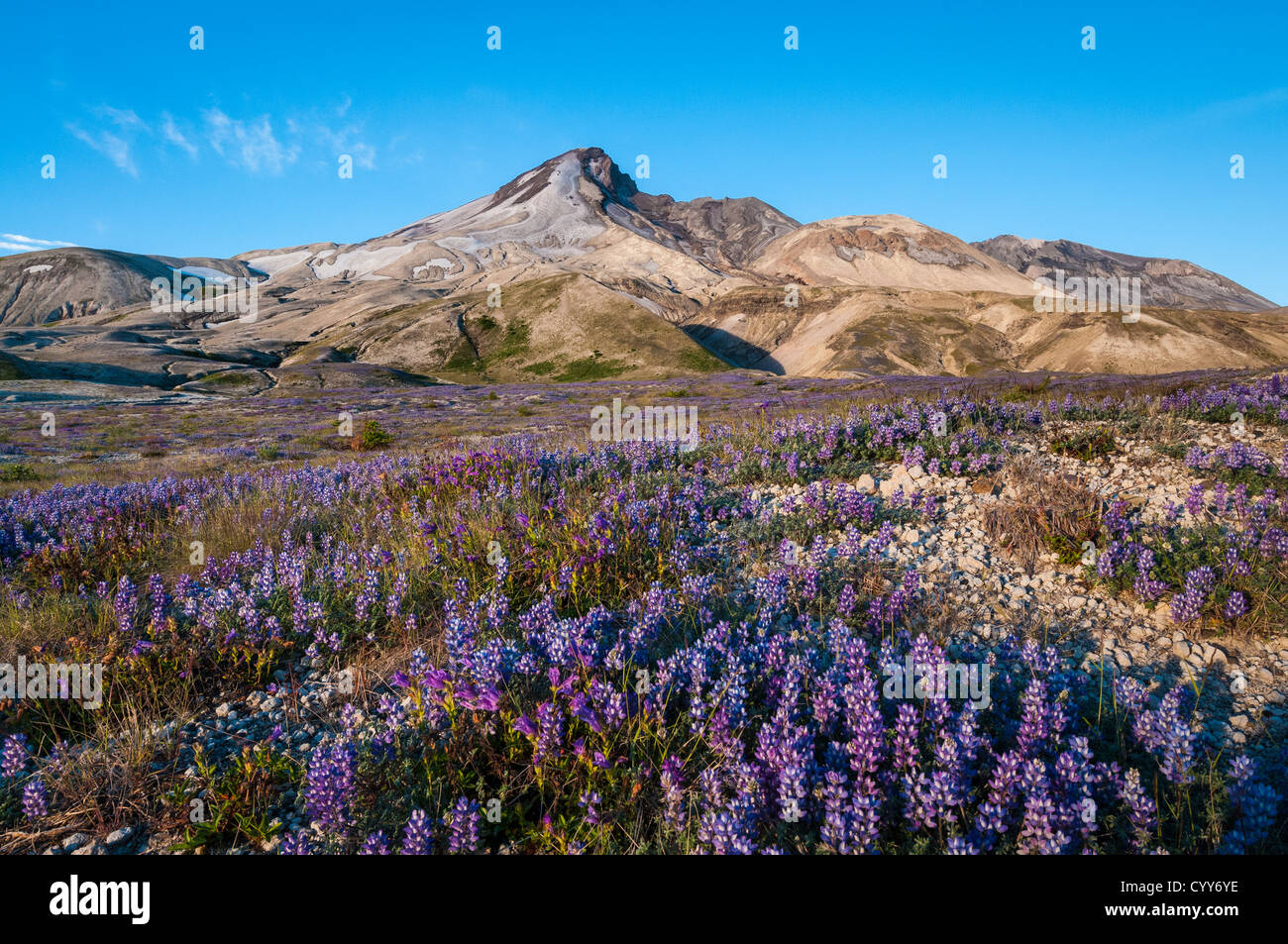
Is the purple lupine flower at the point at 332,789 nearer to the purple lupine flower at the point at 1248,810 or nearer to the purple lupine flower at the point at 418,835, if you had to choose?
the purple lupine flower at the point at 418,835

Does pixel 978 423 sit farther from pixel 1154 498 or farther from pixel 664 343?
pixel 664 343

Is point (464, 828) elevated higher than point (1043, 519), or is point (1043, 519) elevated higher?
Answer: point (1043, 519)

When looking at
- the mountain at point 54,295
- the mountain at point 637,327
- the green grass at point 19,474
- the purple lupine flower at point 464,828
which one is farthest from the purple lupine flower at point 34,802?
the mountain at point 54,295

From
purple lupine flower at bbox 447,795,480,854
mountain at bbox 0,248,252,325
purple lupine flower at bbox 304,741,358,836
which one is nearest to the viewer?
purple lupine flower at bbox 447,795,480,854

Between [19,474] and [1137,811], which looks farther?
[19,474]

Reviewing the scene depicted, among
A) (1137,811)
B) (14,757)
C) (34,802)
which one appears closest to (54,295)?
(14,757)

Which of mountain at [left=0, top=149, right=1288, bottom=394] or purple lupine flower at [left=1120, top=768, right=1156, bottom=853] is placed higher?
mountain at [left=0, top=149, right=1288, bottom=394]

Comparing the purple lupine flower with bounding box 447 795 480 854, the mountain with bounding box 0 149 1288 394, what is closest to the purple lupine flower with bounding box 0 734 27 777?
the purple lupine flower with bounding box 447 795 480 854

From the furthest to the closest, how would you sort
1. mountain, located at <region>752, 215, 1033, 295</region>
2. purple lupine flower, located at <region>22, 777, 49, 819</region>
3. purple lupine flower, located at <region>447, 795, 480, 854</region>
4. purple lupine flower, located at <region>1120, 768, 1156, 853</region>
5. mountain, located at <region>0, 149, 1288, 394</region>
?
mountain, located at <region>752, 215, 1033, 295</region> → mountain, located at <region>0, 149, 1288, 394</region> → purple lupine flower, located at <region>22, 777, 49, 819</region> → purple lupine flower, located at <region>447, 795, 480, 854</region> → purple lupine flower, located at <region>1120, 768, 1156, 853</region>

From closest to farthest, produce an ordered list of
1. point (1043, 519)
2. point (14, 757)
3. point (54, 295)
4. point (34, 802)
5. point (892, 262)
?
point (34, 802) < point (14, 757) < point (1043, 519) < point (892, 262) < point (54, 295)

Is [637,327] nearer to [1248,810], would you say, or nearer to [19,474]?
[19,474]

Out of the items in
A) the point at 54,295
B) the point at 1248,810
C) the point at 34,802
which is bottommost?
the point at 34,802

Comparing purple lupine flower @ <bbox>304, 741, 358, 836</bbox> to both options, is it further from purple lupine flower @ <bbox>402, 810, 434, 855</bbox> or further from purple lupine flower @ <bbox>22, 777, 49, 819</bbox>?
purple lupine flower @ <bbox>22, 777, 49, 819</bbox>
